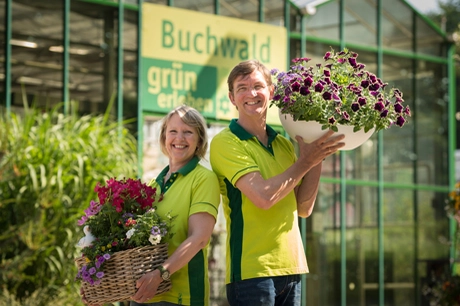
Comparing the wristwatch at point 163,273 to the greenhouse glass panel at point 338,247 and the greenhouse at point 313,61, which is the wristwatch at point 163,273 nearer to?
the greenhouse at point 313,61

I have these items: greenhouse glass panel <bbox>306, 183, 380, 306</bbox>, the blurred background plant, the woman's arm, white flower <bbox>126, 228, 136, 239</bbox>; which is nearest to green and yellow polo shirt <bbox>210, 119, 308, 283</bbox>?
the woman's arm

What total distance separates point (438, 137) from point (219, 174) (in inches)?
305

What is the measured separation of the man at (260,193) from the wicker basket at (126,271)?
28 cm

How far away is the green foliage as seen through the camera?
5.87 meters

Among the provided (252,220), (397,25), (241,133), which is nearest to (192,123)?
(241,133)

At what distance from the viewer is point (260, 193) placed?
9.04ft

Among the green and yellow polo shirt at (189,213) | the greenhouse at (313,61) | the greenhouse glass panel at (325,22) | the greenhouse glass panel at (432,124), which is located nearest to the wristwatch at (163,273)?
the green and yellow polo shirt at (189,213)

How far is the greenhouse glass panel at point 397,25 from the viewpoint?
976 cm

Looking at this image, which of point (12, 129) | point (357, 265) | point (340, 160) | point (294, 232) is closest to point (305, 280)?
point (357, 265)

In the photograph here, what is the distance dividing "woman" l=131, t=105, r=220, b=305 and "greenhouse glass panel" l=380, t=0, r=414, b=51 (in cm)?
711

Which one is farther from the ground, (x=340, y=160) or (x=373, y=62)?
(x=373, y=62)

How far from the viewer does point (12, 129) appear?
20.4 feet

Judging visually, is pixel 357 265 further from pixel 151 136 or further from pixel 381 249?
pixel 151 136

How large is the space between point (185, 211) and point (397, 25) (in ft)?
24.7
